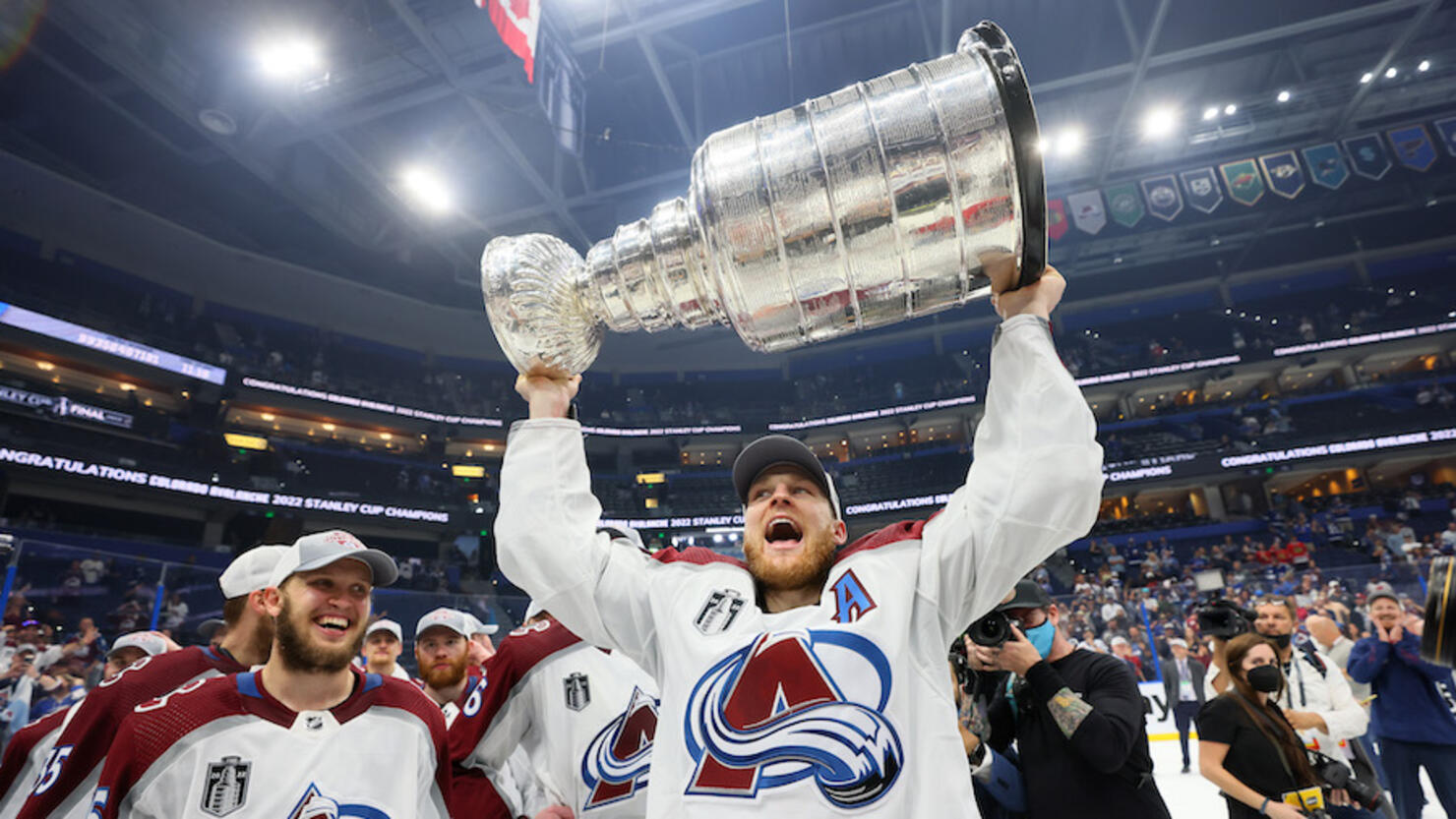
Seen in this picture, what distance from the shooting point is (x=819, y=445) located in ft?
93.8

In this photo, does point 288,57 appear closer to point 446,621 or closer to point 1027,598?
point 446,621

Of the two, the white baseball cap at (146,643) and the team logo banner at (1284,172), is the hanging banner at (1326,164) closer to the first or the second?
the team logo banner at (1284,172)


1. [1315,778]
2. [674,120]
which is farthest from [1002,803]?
[674,120]

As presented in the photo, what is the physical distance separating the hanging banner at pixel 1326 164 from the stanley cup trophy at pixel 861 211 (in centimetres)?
2150

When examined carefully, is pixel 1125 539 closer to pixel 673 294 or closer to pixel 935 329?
pixel 935 329

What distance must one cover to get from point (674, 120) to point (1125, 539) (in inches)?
724

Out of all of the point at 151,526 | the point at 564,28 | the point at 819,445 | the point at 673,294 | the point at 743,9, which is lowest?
the point at 673,294

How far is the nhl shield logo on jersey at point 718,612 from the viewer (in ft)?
4.24

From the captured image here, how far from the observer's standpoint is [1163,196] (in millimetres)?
17844

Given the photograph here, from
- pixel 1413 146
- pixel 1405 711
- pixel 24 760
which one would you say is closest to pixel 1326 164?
pixel 1413 146

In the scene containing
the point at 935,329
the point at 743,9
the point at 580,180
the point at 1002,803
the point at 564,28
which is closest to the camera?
the point at 1002,803

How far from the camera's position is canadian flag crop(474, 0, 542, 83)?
20.9ft

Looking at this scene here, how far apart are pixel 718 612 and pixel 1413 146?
23.6 m

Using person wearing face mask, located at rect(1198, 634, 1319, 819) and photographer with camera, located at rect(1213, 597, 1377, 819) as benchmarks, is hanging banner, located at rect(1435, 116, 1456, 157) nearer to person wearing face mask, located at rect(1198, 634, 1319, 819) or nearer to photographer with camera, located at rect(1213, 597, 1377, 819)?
photographer with camera, located at rect(1213, 597, 1377, 819)
